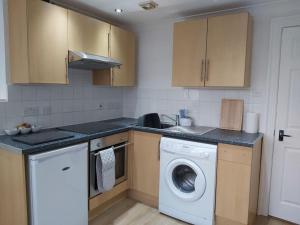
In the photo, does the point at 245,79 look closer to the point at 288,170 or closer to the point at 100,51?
the point at 288,170

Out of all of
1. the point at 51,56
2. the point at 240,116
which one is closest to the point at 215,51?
the point at 240,116

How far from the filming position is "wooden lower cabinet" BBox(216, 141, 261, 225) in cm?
199

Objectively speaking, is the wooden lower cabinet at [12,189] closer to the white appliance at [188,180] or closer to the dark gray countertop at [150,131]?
the dark gray countertop at [150,131]

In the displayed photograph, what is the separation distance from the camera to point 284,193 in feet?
7.80

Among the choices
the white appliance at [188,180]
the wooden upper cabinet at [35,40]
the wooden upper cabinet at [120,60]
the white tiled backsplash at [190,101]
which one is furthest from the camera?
the wooden upper cabinet at [120,60]

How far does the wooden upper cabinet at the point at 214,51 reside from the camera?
2230 millimetres

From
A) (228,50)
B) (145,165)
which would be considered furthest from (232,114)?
(145,165)

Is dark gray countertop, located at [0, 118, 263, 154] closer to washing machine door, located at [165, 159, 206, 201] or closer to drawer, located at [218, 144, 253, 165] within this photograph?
drawer, located at [218, 144, 253, 165]

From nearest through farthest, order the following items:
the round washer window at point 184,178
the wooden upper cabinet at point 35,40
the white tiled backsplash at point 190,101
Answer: the wooden upper cabinet at point 35,40 → the round washer window at point 184,178 → the white tiled backsplash at point 190,101

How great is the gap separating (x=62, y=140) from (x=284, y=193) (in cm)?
229

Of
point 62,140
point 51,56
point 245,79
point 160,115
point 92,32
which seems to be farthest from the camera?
point 160,115

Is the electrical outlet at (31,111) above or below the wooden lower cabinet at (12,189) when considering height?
above

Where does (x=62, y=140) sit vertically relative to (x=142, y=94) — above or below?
below

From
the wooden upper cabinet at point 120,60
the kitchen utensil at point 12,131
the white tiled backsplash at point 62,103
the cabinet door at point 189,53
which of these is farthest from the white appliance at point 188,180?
the kitchen utensil at point 12,131
